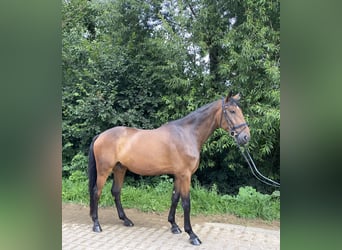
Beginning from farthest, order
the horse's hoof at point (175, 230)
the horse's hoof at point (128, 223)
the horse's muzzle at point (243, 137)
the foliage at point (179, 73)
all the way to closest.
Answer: the foliage at point (179, 73) < the horse's hoof at point (128, 223) < the horse's hoof at point (175, 230) < the horse's muzzle at point (243, 137)

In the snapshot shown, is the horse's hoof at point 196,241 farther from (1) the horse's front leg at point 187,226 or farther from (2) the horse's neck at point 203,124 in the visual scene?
(2) the horse's neck at point 203,124

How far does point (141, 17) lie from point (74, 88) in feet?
6.56

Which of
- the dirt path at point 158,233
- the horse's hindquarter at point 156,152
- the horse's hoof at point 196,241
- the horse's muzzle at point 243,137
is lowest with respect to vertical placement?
the dirt path at point 158,233

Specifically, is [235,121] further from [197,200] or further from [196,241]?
[197,200]

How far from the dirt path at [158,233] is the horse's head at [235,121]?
1225 millimetres

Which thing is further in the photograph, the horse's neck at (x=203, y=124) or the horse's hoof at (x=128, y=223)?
the horse's hoof at (x=128, y=223)

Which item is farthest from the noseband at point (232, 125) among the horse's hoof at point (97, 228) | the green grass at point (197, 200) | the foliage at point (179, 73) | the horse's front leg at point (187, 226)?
the horse's hoof at point (97, 228)

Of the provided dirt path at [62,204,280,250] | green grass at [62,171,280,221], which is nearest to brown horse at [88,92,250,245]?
dirt path at [62,204,280,250]

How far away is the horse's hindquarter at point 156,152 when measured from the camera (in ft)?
12.6

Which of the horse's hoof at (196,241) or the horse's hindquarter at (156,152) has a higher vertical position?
the horse's hindquarter at (156,152)

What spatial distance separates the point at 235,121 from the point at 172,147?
2.61ft

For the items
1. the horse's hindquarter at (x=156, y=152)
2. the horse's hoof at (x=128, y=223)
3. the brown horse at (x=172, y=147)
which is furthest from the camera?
the horse's hoof at (x=128, y=223)

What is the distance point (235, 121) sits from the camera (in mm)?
3668
